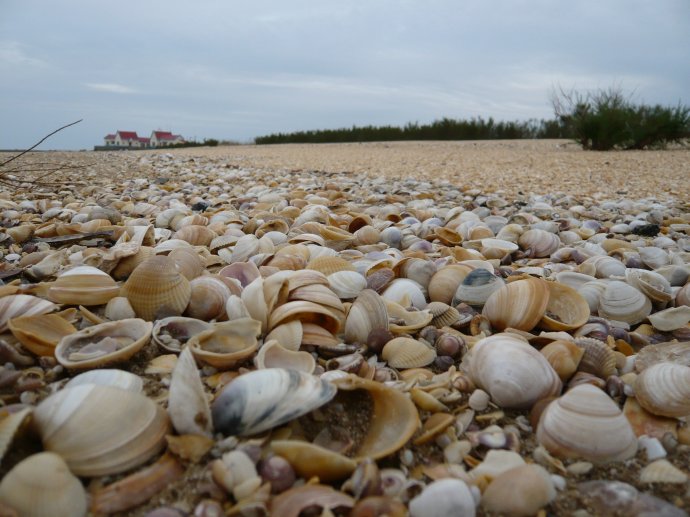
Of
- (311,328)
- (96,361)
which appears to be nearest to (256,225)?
(311,328)

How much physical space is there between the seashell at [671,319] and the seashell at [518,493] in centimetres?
Result: 120

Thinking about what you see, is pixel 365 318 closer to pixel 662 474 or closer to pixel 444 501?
pixel 444 501

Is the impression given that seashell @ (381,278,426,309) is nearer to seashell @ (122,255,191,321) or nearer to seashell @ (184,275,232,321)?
seashell @ (184,275,232,321)

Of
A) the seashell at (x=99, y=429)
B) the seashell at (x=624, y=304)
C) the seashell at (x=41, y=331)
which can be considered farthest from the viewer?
the seashell at (x=624, y=304)

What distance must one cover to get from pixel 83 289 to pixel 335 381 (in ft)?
3.59

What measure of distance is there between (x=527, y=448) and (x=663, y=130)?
14982 millimetres

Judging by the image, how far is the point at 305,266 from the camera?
240 centimetres

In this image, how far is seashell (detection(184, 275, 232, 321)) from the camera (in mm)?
1841

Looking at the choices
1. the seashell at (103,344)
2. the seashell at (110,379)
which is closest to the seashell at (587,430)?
the seashell at (110,379)

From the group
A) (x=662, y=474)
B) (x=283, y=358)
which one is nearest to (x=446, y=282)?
(x=283, y=358)

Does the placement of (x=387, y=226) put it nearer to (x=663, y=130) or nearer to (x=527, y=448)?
(x=527, y=448)

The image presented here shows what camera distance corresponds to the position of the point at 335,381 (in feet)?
4.36

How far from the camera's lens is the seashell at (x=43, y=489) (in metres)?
0.93

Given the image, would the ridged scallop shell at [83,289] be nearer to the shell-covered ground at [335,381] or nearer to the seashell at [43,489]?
the shell-covered ground at [335,381]
